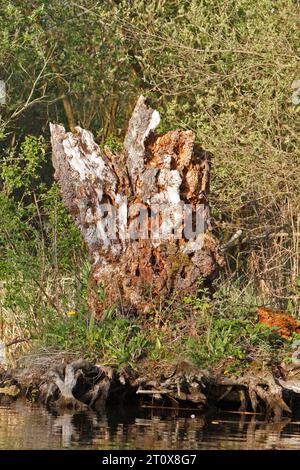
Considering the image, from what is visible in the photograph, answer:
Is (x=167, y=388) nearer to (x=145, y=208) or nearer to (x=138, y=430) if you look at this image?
(x=138, y=430)

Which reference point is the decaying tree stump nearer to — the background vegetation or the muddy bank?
the background vegetation

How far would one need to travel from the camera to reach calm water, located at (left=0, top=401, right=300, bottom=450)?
9414 millimetres

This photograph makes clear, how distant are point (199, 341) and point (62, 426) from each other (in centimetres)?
230

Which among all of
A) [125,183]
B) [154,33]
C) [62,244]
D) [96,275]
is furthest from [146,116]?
[154,33]

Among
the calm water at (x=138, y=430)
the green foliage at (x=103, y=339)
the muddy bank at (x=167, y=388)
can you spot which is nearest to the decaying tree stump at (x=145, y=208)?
the green foliage at (x=103, y=339)

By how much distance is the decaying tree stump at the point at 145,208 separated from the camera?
1238cm

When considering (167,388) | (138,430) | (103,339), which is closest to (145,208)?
(103,339)

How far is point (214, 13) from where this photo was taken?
15.7 meters

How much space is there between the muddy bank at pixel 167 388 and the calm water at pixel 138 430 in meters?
0.19

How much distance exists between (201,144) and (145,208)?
118 inches

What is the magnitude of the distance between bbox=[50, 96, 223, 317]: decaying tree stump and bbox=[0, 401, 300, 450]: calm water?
155 cm

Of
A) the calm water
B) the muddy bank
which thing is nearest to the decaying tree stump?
the muddy bank
